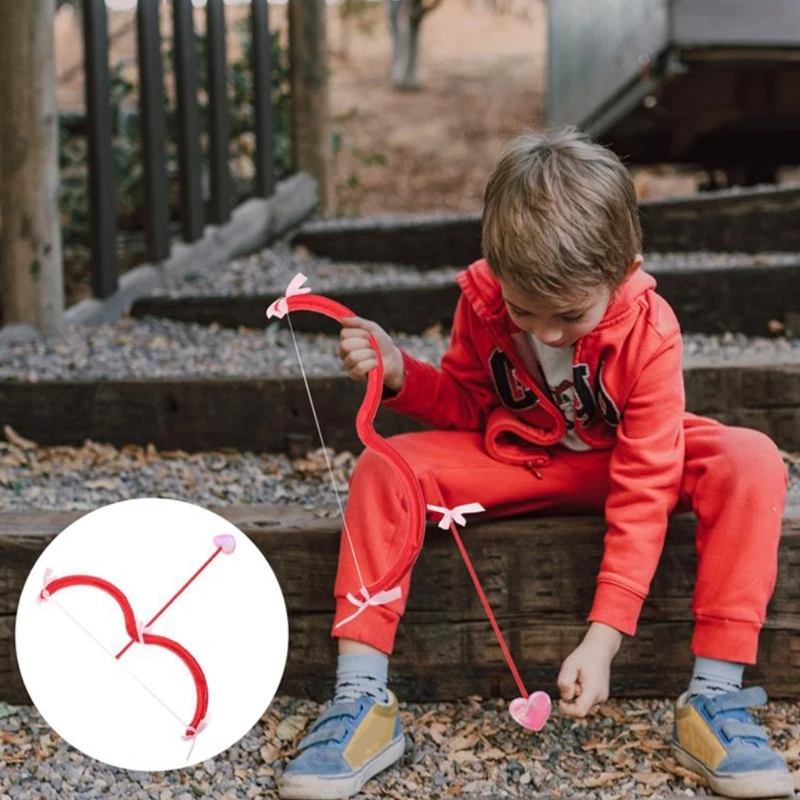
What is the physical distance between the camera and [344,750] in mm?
1521

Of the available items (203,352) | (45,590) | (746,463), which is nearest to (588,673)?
(746,463)

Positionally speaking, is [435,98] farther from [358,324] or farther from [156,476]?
[358,324]

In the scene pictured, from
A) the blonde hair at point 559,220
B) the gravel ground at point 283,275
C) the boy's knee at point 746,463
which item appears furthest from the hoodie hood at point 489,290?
the gravel ground at point 283,275

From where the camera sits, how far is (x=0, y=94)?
2918 mm

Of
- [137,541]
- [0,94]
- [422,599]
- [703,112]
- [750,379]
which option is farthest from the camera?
[703,112]

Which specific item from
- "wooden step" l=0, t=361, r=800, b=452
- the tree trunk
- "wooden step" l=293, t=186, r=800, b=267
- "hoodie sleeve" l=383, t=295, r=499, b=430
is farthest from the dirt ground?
"hoodie sleeve" l=383, t=295, r=499, b=430

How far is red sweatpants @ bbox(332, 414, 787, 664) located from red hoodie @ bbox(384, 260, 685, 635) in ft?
0.12

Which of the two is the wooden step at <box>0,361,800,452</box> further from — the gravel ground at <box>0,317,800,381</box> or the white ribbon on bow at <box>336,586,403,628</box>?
the white ribbon on bow at <box>336,586,403,628</box>

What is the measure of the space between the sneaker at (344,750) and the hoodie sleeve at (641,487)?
313 mm

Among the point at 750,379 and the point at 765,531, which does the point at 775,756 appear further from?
the point at 750,379

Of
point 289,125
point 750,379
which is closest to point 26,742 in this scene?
point 750,379

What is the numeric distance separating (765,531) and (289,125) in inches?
147

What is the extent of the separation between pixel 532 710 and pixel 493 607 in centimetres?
27

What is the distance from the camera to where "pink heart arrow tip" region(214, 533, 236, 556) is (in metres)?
1.47
